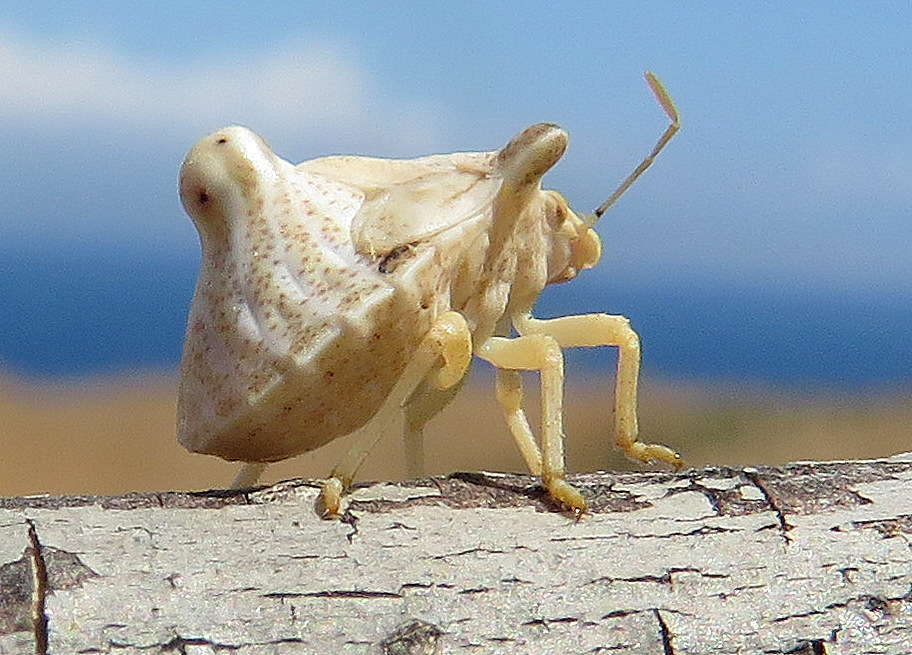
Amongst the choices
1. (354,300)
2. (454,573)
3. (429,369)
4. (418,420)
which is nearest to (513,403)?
(418,420)

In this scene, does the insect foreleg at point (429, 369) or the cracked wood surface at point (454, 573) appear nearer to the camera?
the cracked wood surface at point (454, 573)

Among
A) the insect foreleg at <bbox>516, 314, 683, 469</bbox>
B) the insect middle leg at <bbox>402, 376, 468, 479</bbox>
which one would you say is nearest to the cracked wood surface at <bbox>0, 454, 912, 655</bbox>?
the insect foreleg at <bbox>516, 314, 683, 469</bbox>

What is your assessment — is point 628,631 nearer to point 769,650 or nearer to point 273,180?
point 769,650

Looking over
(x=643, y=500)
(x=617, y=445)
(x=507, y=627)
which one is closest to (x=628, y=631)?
(x=507, y=627)

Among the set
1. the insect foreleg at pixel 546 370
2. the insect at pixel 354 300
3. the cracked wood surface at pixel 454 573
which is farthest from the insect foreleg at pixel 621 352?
the cracked wood surface at pixel 454 573

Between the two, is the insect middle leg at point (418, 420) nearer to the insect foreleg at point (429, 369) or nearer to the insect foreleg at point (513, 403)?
the insect foreleg at point (513, 403)

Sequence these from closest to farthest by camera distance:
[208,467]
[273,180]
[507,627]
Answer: [507,627], [273,180], [208,467]

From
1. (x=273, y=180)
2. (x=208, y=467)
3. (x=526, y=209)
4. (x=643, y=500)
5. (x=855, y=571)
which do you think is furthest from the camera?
(x=208, y=467)
